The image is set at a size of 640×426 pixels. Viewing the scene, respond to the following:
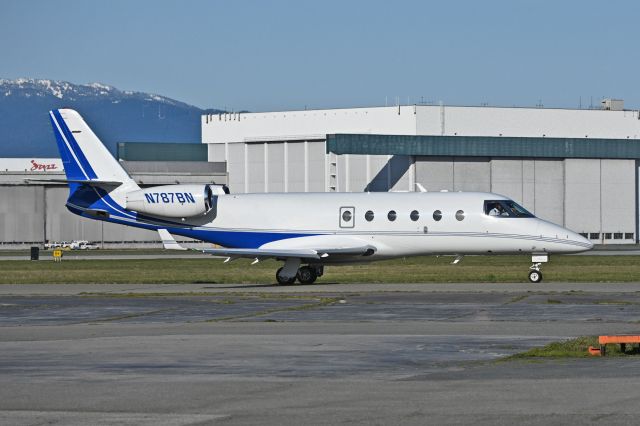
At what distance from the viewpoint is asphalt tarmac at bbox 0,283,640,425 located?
47.6 feet

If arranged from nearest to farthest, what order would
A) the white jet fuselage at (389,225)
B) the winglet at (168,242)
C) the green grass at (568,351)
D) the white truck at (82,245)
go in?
the green grass at (568,351)
the white jet fuselage at (389,225)
the winglet at (168,242)
the white truck at (82,245)

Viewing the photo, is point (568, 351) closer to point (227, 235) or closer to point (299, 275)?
point (299, 275)

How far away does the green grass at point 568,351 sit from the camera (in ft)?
66.5

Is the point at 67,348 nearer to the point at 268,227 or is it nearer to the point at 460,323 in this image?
the point at 460,323

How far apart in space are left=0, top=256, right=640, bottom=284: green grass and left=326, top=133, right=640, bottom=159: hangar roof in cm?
3118

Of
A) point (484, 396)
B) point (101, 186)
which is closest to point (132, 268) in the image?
point (101, 186)

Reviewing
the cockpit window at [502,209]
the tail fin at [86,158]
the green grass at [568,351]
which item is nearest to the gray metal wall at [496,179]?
the tail fin at [86,158]

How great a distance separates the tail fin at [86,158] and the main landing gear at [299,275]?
23.1 feet

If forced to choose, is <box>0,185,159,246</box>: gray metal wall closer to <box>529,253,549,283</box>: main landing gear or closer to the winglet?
the winglet

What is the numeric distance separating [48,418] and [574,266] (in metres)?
45.2

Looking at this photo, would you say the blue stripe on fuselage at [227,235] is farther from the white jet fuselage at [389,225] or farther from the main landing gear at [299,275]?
the main landing gear at [299,275]

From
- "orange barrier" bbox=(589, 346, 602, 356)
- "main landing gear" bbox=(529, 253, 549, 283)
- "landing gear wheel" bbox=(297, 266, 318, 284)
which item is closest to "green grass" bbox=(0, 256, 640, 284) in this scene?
"main landing gear" bbox=(529, 253, 549, 283)

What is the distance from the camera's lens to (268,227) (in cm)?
4619

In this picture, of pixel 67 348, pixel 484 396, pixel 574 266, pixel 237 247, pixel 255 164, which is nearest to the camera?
pixel 484 396
